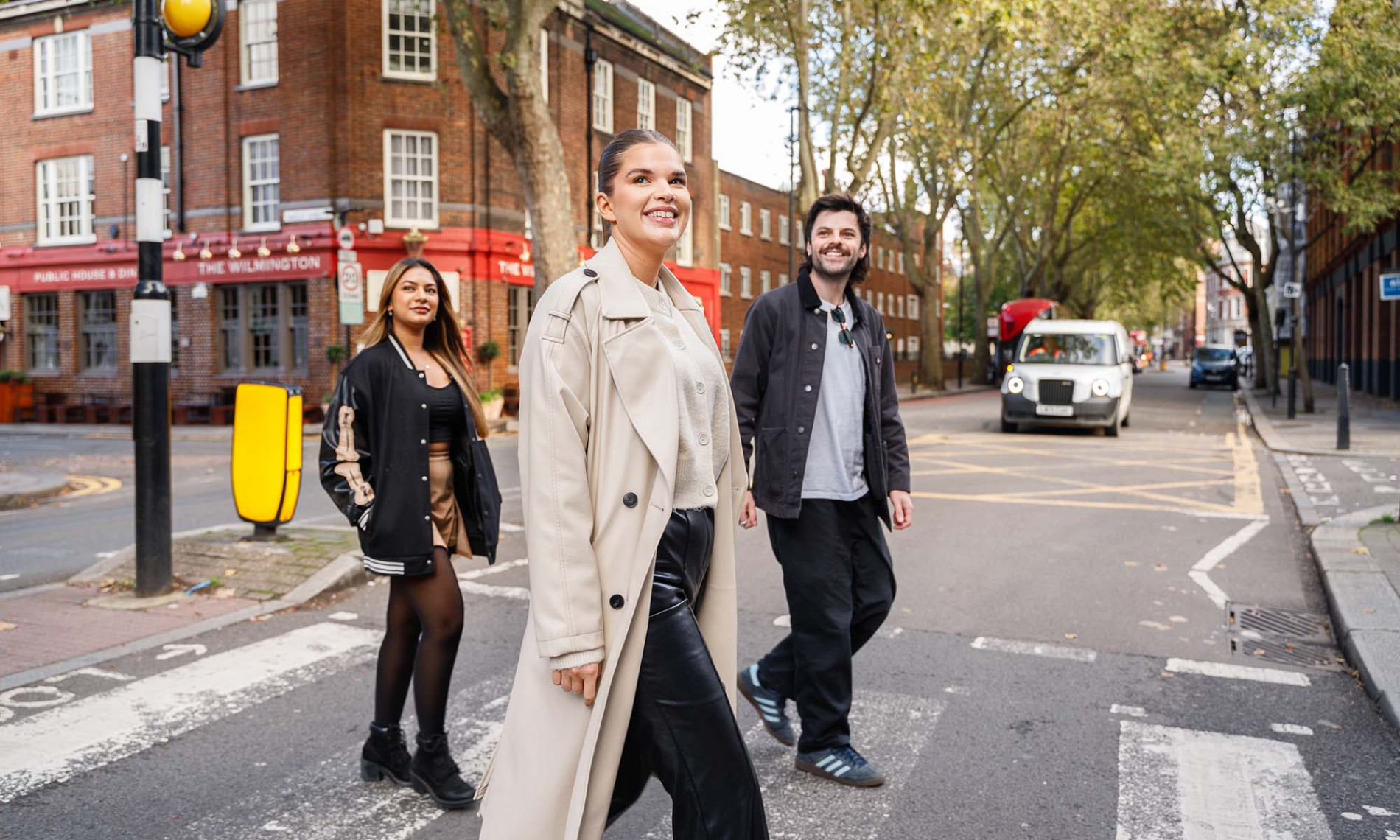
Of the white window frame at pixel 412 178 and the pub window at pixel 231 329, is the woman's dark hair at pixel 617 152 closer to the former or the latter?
the white window frame at pixel 412 178

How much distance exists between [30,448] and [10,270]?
465 inches

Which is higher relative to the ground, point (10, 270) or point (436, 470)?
point (10, 270)

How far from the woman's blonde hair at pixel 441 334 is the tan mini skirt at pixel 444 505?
17 cm

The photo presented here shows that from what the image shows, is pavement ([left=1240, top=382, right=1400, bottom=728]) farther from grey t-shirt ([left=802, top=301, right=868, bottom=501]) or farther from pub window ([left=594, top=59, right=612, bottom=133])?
pub window ([left=594, top=59, right=612, bottom=133])

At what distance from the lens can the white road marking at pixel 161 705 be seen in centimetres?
402

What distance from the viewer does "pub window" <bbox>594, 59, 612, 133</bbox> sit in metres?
28.6

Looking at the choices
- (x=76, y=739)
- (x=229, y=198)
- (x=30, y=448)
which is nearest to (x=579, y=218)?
(x=229, y=198)

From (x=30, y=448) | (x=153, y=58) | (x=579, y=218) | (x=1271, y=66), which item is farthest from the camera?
(x=579, y=218)

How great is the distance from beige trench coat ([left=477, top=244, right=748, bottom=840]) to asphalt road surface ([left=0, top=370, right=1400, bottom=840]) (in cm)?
135

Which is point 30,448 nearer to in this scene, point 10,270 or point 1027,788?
point 10,270

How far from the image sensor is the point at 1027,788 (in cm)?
379

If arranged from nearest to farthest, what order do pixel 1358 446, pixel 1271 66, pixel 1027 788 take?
1. pixel 1027 788
2. pixel 1358 446
3. pixel 1271 66

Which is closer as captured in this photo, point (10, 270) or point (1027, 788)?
point (1027, 788)

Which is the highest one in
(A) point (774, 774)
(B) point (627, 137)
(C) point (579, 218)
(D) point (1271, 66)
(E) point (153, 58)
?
(D) point (1271, 66)
